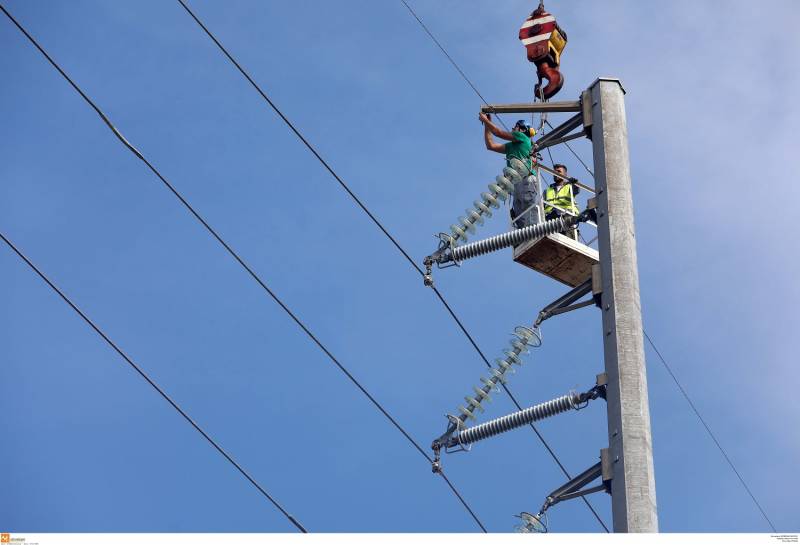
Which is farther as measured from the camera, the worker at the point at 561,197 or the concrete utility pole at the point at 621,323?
the worker at the point at 561,197

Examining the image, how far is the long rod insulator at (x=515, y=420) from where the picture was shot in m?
15.7

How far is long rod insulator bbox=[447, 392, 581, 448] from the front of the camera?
51.5 ft

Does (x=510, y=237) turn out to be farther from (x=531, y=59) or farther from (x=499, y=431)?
(x=531, y=59)

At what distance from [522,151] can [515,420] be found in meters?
3.43

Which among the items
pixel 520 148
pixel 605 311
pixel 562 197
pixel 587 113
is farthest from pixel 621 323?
pixel 562 197

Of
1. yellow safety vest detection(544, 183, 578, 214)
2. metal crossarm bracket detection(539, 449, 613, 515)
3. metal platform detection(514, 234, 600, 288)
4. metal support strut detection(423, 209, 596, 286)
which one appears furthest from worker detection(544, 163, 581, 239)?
metal crossarm bracket detection(539, 449, 613, 515)

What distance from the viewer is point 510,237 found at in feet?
55.2

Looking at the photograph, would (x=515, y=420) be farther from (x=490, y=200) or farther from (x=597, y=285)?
(x=490, y=200)

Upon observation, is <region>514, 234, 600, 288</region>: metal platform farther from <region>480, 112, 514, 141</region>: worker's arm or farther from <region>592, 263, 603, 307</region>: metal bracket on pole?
<region>592, 263, 603, 307</region>: metal bracket on pole

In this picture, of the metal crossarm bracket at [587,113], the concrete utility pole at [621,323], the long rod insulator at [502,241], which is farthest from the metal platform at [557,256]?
the concrete utility pole at [621,323]

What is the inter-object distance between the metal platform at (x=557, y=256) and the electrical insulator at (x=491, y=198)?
3.39 ft

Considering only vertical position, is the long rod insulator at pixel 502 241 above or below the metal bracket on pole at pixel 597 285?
above

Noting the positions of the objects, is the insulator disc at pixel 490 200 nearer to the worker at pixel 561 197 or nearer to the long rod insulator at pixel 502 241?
the long rod insulator at pixel 502 241
